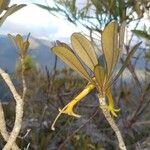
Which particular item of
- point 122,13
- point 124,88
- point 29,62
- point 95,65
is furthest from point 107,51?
point 29,62

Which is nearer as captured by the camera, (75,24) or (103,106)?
(103,106)

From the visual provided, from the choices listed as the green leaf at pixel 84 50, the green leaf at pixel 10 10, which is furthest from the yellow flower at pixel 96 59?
the green leaf at pixel 10 10

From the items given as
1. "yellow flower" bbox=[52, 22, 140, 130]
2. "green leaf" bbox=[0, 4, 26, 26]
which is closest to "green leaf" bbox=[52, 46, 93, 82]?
"yellow flower" bbox=[52, 22, 140, 130]

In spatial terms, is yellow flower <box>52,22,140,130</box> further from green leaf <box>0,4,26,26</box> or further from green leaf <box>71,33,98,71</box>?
green leaf <box>0,4,26,26</box>

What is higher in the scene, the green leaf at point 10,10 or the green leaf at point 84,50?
the green leaf at point 10,10

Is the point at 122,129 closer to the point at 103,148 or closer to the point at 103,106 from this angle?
the point at 103,148

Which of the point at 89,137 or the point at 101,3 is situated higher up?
the point at 101,3

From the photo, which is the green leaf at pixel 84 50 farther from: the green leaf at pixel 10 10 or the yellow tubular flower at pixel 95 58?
the green leaf at pixel 10 10
